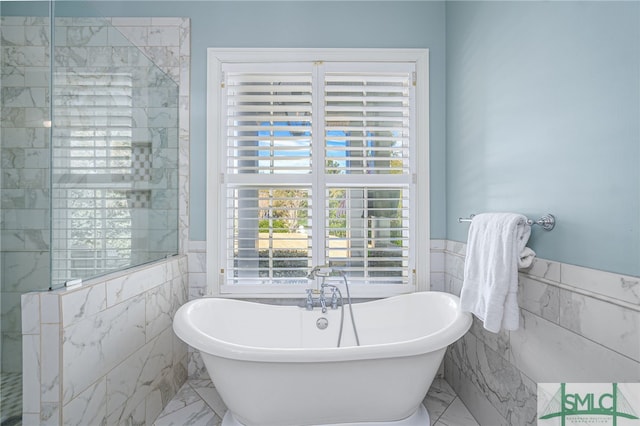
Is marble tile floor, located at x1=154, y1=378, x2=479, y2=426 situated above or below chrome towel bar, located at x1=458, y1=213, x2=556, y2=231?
below

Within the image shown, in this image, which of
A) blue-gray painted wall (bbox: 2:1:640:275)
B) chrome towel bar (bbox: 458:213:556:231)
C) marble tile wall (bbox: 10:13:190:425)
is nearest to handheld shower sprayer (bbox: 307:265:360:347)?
blue-gray painted wall (bbox: 2:1:640:275)

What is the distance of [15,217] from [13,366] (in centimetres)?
77

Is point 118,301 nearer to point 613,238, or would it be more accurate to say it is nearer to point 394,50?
point 613,238

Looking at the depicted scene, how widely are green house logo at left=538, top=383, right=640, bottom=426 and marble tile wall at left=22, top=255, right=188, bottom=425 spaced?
182 cm

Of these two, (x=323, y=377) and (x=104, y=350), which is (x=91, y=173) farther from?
(x=323, y=377)

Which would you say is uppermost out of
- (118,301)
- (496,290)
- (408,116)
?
(408,116)

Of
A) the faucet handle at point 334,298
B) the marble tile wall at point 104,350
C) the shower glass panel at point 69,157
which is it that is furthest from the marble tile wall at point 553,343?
the shower glass panel at point 69,157

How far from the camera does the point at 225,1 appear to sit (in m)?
2.37

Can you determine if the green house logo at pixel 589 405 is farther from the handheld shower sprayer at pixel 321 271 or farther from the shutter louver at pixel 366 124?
the shutter louver at pixel 366 124

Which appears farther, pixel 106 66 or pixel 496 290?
pixel 106 66

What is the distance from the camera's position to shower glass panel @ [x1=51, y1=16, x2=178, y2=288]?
147cm

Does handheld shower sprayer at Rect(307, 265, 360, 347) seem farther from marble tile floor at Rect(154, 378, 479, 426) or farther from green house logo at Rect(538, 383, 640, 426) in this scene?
green house logo at Rect(538, 383, 640, 426)

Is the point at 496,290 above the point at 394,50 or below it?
below

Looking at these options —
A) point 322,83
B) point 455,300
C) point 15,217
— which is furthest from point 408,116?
point 15,217
